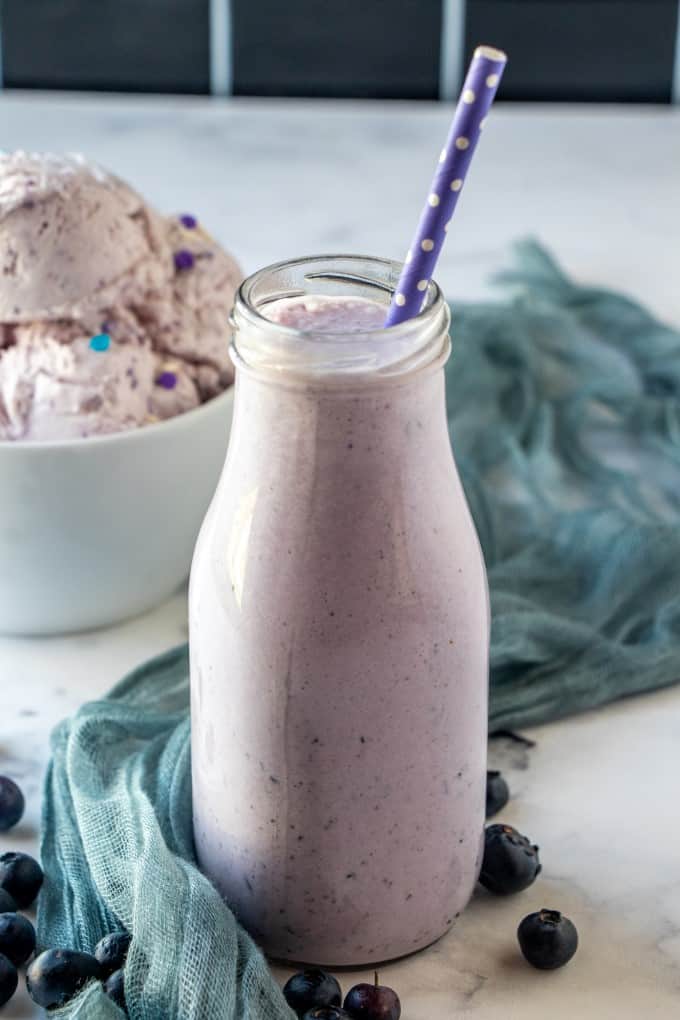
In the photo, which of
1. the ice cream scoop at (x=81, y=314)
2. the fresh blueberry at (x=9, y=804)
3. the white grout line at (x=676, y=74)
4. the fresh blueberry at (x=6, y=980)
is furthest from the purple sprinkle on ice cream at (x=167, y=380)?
the white grout line at (x=676, y=74)

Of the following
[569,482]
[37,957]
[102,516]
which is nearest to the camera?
[37,957]

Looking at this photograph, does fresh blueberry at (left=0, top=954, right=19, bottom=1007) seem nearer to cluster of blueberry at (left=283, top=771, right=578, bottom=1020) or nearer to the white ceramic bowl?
cluster of blueberry at (left=283, top=771, right=578, bottom=1020)

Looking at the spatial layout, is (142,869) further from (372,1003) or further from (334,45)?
(334,45)

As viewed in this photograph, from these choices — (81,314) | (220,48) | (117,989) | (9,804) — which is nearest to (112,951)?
(117,989)

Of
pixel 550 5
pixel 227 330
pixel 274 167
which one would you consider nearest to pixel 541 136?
pixel 550 5

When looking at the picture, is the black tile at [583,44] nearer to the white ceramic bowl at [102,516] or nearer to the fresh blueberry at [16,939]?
the white ceramic bowl at [102,516]

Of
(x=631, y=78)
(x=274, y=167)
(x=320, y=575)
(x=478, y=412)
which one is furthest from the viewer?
(x=631, y=78)

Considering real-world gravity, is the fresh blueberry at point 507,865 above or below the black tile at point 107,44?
below

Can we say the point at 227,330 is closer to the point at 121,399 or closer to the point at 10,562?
the point at 121,399
